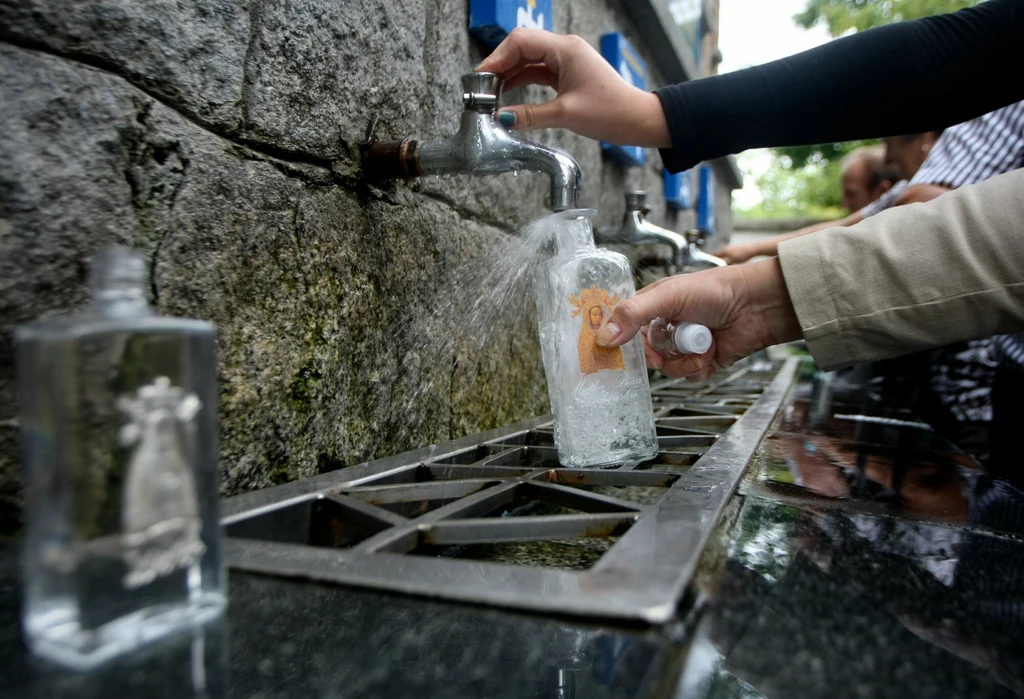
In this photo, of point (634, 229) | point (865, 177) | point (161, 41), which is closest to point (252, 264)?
point (161, 41)

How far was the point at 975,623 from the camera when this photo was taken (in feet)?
1.61

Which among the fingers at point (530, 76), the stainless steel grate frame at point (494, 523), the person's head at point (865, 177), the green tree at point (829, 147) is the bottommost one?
the stainless steel grate frame at point (494, 523)

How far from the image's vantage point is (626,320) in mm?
925

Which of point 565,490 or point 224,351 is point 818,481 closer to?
point 565,490

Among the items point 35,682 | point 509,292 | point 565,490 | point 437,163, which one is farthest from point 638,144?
point 35,682

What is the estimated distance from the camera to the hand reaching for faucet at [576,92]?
121 cm

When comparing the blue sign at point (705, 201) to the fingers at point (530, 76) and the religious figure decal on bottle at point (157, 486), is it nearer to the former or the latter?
the fingers at point (530, 76)

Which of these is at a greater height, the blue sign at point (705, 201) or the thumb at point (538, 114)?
the blue sign at point (705, 201)

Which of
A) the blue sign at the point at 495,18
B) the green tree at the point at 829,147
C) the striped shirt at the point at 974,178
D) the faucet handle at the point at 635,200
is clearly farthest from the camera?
the green tree at the point at 829,147

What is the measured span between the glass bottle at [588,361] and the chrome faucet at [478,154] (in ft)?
0.20

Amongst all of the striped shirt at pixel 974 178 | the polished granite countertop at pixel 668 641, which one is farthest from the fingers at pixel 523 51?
the striped shirt at pixel 974 178

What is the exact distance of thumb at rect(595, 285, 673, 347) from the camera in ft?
3.03

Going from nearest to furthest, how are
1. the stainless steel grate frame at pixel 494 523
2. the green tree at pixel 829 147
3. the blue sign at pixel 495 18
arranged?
the stainless steel grate frame at pixel 494 523 < the blue sign at pixel 495 18 < the green tree at pixel 829 147

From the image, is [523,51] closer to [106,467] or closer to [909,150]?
[106,467]
